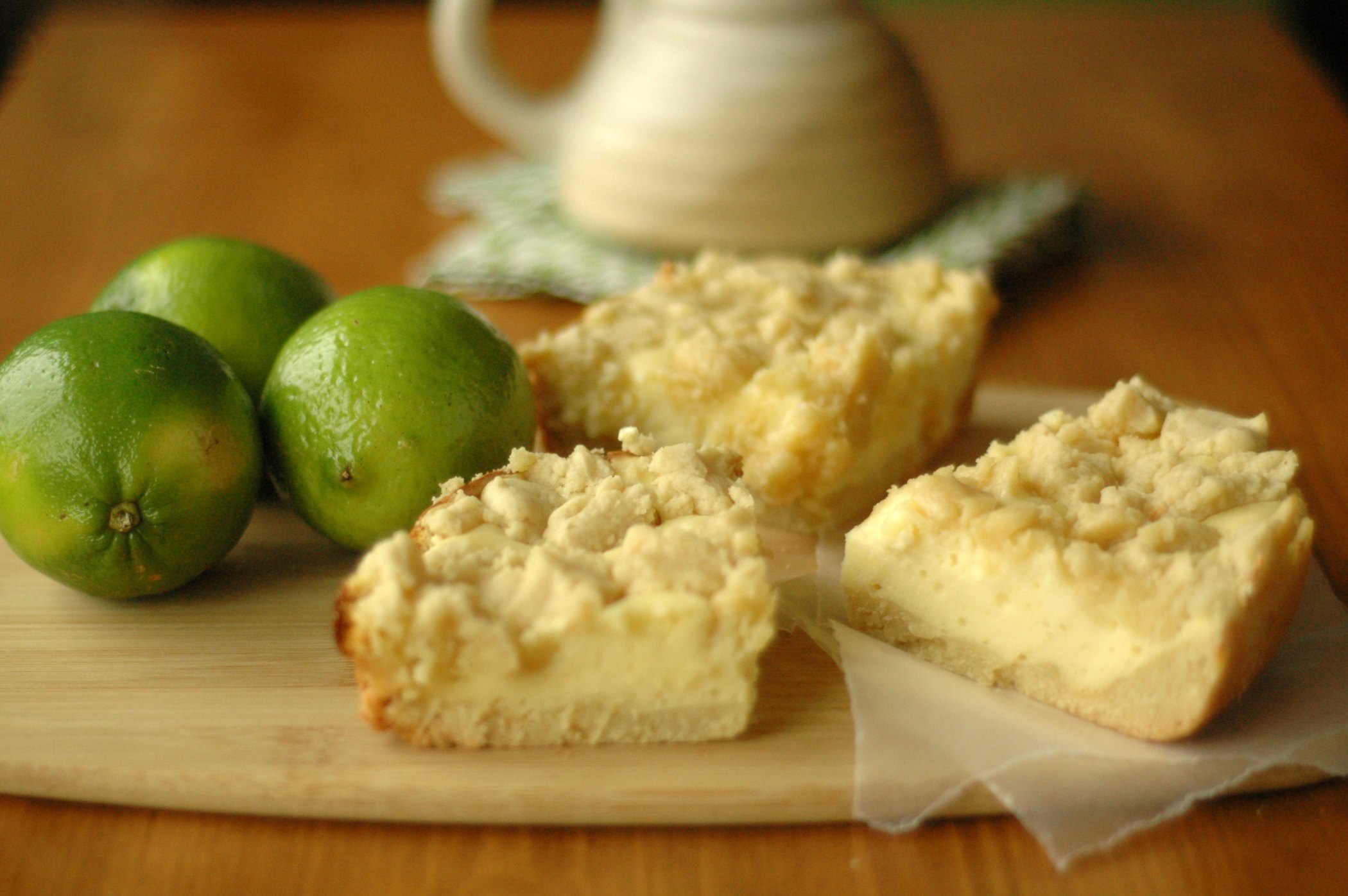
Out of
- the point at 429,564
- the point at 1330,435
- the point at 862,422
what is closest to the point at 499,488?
the point at 429,564

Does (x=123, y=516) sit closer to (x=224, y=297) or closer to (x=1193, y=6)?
(x=224, y=297)

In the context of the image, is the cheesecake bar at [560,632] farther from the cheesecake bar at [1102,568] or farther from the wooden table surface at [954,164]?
the cheesecake bar at [1102,568]

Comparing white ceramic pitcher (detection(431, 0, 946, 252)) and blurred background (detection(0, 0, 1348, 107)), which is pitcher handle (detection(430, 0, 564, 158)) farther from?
blurred background (detection(0, 0, 1348, 107))

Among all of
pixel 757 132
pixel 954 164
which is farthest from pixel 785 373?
pixel 954 164

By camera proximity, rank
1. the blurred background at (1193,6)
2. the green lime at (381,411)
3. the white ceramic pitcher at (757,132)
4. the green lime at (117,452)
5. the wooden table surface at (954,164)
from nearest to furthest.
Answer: the wooden table surface at (954,164) < the green lime at (117,452) < the green lime at (381,411) < the white ceramic pitcher at (757,132) < the blurred background at (1193,6)

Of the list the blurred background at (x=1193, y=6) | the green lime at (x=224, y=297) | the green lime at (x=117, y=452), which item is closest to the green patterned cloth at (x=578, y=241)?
the green lime at (x=224, y=297)

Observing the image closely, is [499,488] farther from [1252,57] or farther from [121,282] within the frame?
[1252,57]
